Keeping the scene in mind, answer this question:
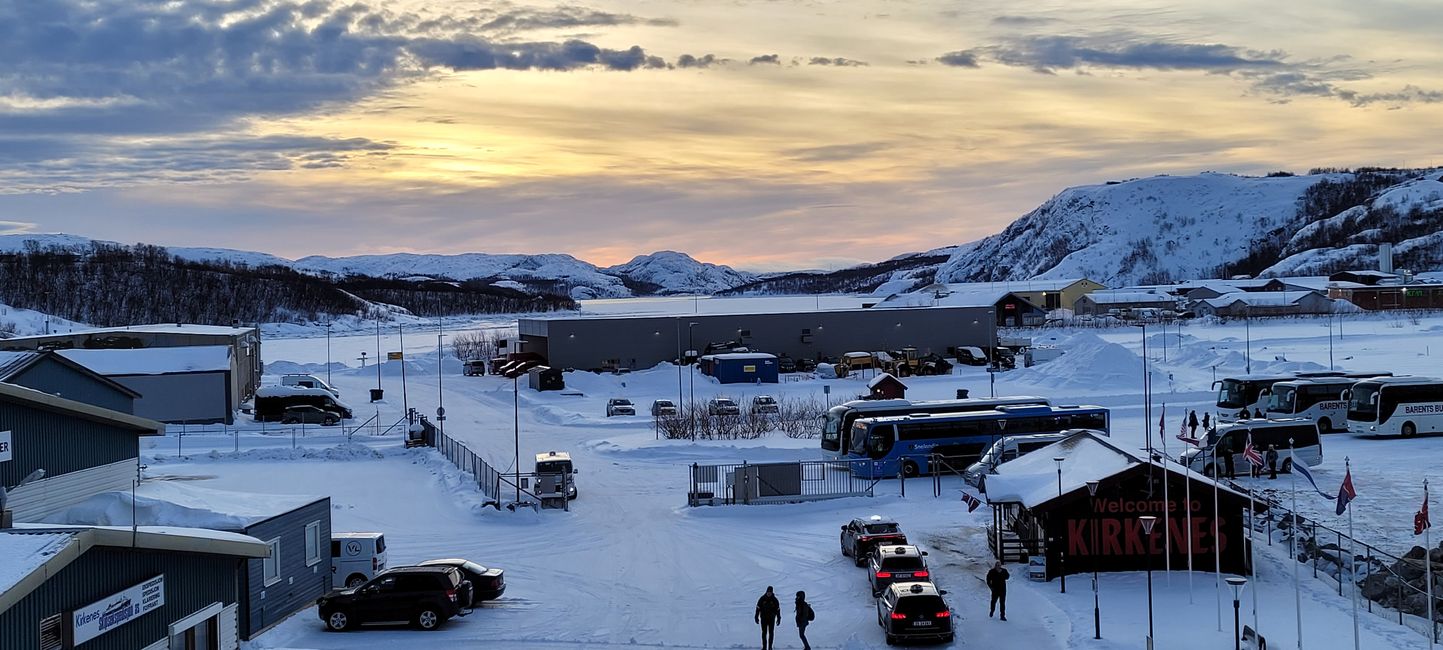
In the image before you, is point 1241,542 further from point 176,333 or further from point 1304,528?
point 176,333

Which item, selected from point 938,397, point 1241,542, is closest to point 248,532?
point 1241,542

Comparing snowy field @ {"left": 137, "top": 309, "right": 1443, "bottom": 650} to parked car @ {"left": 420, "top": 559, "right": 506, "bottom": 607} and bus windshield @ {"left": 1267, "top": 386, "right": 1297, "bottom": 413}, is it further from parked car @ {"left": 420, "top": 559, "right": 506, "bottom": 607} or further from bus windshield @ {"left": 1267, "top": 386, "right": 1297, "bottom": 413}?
bus windshield @ {"left": 1267, "top": 386, "right": 1297, "bottom": 413}

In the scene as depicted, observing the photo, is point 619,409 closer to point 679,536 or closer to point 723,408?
point 723,408

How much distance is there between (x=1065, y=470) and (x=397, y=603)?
13521 mm

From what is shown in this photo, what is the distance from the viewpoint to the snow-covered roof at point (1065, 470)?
2159 centimetres

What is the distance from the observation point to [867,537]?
22.6 metres

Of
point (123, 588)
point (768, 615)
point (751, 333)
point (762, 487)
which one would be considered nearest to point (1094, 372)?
point (751, 333)

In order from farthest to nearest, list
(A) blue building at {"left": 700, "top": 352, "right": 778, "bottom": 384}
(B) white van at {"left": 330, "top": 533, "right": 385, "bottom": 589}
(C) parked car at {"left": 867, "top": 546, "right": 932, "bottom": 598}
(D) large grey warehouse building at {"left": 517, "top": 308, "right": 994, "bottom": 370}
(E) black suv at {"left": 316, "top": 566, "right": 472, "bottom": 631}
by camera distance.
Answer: (D) large grey warehouse building at {"left": 517, "top": 308, "right": 994, "bottom": 370} < (A) blue building at {"left": 700, "top": 352, "right": 778, "bottom": 384} < (B) white van at {"left": 330, "top": 533, "right": 385, "bottom": 589} < (C) parked car at {"left": 867, "top": 546, "right": 932, "bottom": 598} < (E) black suv at {"left": 316, "top": 566, "right": 472, "bottom": 631}

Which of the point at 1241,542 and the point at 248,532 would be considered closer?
the point at 248,532

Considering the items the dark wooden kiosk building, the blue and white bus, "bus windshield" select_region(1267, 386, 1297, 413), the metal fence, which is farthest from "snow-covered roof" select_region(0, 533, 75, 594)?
"bus windshield" select_region(1267, 386, 1297, 413)

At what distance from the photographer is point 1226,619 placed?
18.6m

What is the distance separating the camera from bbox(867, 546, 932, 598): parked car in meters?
19.6

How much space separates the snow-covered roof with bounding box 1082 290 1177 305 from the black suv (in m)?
108

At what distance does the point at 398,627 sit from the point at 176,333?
4173cm
